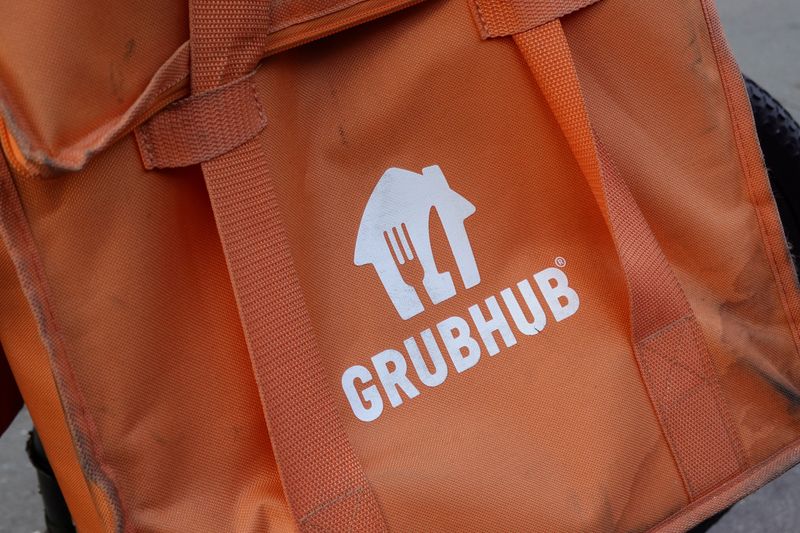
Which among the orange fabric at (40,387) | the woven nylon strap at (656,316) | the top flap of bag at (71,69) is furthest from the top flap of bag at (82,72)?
the woven nylon strap at (656,316)

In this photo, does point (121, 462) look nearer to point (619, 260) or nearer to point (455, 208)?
point (455, 208)

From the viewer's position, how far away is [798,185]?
1.06 meters

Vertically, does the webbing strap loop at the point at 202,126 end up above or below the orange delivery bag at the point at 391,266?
above

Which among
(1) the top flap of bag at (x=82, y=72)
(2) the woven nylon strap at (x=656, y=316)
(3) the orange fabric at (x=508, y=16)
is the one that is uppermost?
(1) the top flap of bag at (x=82, y=72)

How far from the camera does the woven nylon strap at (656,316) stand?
2.65 feet

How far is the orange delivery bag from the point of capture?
0.68m

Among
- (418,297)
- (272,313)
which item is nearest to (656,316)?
(418,297)

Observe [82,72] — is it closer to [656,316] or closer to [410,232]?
[410,232]

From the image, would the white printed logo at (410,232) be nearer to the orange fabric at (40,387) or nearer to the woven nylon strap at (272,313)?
the woven nylon strap at (272,313)

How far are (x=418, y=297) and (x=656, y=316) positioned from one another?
0.75 feet

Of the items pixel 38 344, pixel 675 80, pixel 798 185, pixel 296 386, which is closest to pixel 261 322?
pixel 296 386

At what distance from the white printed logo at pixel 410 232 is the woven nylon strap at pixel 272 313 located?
78mm

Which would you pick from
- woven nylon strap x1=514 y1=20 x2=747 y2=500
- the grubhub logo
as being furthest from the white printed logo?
woven nylon strap x1=514 y1=20 x2=747 y2=500

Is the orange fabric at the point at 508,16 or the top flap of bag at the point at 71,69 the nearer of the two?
the top flap of bag at the point at 71,69
